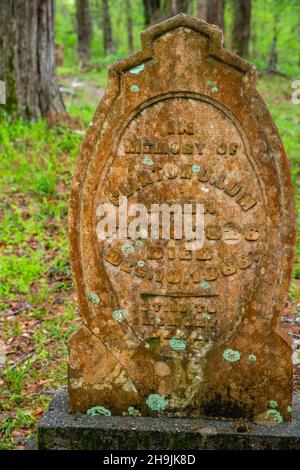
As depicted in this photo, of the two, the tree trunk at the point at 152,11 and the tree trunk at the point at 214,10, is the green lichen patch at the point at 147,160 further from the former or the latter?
the tree trunk at the point at 152,11

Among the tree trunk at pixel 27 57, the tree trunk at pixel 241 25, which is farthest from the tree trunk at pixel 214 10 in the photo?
the tree trunk at pixel 241 25

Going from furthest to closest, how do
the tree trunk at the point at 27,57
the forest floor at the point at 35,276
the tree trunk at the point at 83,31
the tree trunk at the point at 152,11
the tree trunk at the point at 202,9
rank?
1. the tree trunk at the point at 83,31
2. the tree trunk at the point at 152,11
3. the tree trunk at the point at 202,9
4. the tree trunk at the point at 27,57
5. the forest floor at the point at 35,276

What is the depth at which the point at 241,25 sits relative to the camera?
1498cm

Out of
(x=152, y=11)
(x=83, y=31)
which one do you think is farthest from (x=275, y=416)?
(x=83, y=31)

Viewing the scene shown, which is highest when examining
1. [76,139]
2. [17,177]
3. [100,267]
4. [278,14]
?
[278,14]

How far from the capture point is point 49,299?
4648 millimetres

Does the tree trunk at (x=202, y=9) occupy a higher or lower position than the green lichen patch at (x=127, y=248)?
higher

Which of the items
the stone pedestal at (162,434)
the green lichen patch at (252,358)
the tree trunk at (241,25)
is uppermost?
the tree trunk at (241,25)

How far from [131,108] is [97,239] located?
65cm

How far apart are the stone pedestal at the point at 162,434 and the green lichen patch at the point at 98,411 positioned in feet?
0.22

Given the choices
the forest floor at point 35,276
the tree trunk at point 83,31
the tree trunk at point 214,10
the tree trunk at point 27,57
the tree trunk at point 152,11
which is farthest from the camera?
the tree trunk at point 83,31

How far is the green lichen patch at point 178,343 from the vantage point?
9.32 feet
